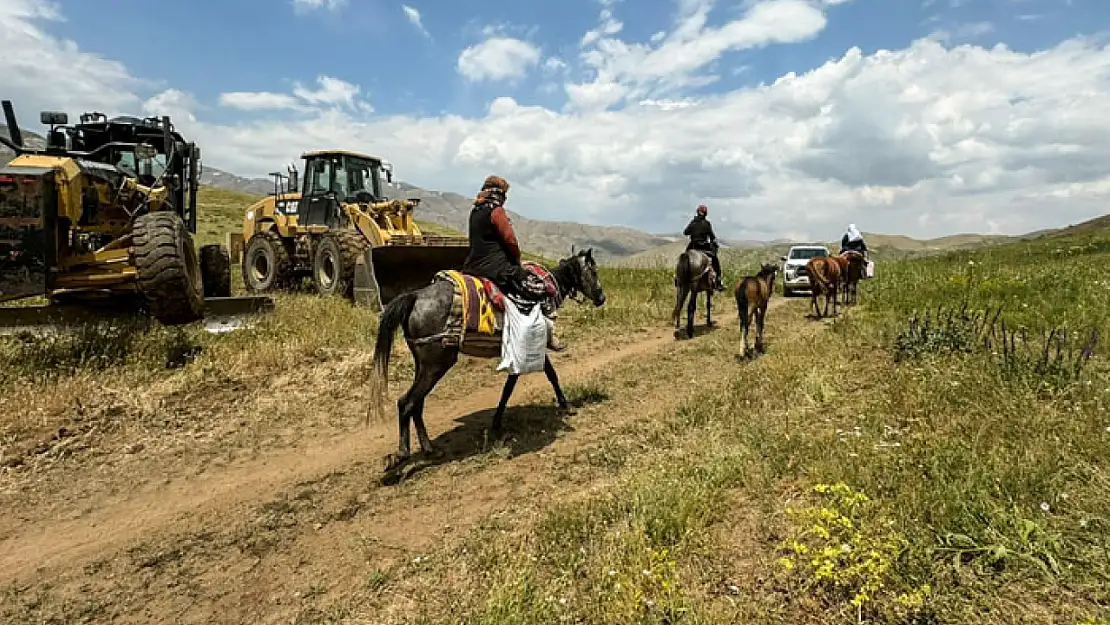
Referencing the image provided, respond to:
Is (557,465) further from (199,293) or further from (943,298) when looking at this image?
(943,298)

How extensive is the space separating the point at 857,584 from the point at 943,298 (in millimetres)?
9721

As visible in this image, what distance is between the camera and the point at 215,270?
43.7ft

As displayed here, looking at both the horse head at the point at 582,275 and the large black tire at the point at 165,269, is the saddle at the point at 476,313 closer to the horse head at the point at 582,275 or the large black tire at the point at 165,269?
the horse head at the point at 582,275

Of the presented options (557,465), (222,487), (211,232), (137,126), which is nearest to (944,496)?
(557,465)

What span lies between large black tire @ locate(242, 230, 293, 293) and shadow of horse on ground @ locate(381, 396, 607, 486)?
33.9ft

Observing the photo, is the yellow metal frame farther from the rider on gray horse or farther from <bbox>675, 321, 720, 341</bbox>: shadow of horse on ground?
<bbox>675, 321, 720, 341</bbox>: shadow of horse on ground

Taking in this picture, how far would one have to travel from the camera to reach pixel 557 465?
19.7 ft

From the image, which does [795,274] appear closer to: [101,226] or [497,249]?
[497,249]

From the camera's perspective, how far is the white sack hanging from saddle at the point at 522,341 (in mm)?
6449

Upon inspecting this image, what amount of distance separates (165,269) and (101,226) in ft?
8.92

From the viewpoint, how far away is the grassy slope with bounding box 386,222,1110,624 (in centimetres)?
310

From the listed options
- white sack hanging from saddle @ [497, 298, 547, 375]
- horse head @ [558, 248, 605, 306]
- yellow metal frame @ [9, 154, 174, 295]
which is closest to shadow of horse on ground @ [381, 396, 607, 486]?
white sack hanging from saddle @ [497, 298, 547, 375]

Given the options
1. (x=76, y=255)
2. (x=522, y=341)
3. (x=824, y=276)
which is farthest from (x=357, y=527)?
(x=824, y=276)

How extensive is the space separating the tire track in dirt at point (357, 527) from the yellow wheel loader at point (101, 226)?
4125mm
